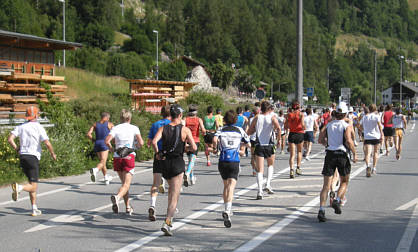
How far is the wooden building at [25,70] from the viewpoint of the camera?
2525 centimetres

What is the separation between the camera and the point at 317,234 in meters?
7.48

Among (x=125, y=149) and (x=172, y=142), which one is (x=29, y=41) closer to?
(x=125, y=149)

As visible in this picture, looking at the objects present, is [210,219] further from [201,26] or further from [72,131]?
[201,26]

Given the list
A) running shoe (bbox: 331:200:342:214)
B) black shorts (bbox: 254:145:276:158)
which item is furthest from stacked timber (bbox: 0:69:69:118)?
running shoe (bbox: 331:200:342:214)

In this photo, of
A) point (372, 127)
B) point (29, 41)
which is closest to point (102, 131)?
point (372, 127)

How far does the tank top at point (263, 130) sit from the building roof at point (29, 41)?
2057cm

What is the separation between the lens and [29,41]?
99.9ft

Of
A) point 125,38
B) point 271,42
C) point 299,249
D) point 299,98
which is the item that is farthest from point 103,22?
point 299,249

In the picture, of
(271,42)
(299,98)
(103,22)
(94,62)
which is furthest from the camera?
(271,42)

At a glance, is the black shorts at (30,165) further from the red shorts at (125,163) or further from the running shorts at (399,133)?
the running shorts at (399,133)

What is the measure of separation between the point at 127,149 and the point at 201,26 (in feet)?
373

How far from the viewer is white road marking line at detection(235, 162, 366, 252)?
6812mm

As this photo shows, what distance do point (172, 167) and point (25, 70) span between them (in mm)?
25471

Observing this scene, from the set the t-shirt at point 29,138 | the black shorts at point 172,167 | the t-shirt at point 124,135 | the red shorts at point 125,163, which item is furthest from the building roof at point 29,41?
the black shorts at point 172,167
